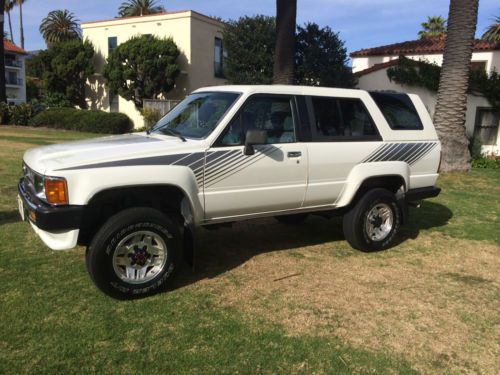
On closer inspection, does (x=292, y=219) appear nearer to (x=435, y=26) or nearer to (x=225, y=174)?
(x=225, y=174)

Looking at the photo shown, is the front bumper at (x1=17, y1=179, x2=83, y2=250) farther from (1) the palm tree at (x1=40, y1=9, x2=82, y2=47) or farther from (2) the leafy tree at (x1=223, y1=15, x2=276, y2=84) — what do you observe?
(1) the palm tree at (x1=40, y1=9, x2=82, y2=47)

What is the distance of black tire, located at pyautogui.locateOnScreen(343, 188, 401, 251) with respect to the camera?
219 inches

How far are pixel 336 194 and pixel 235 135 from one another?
152 centimetres

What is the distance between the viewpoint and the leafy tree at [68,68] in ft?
102

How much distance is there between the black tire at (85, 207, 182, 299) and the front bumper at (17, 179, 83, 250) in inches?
8.1

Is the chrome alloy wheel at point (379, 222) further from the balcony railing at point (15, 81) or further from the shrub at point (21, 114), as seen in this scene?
the balcony railing at point (15, 81)

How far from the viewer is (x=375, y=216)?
5785mm

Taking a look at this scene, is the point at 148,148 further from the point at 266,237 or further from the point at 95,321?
the point at 266,237

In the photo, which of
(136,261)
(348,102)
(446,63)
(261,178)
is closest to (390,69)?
(446,63)

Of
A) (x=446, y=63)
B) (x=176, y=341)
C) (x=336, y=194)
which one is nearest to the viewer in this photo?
(x=176, y=341)

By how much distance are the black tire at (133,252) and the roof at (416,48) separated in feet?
61.9

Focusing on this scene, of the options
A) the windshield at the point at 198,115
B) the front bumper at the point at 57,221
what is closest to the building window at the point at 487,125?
the windshield at the point at 198,115

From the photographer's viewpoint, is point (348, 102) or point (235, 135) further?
point (348, 102)

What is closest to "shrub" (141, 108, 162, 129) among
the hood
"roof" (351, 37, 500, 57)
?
"roof" (351, 37, 500, 57)
